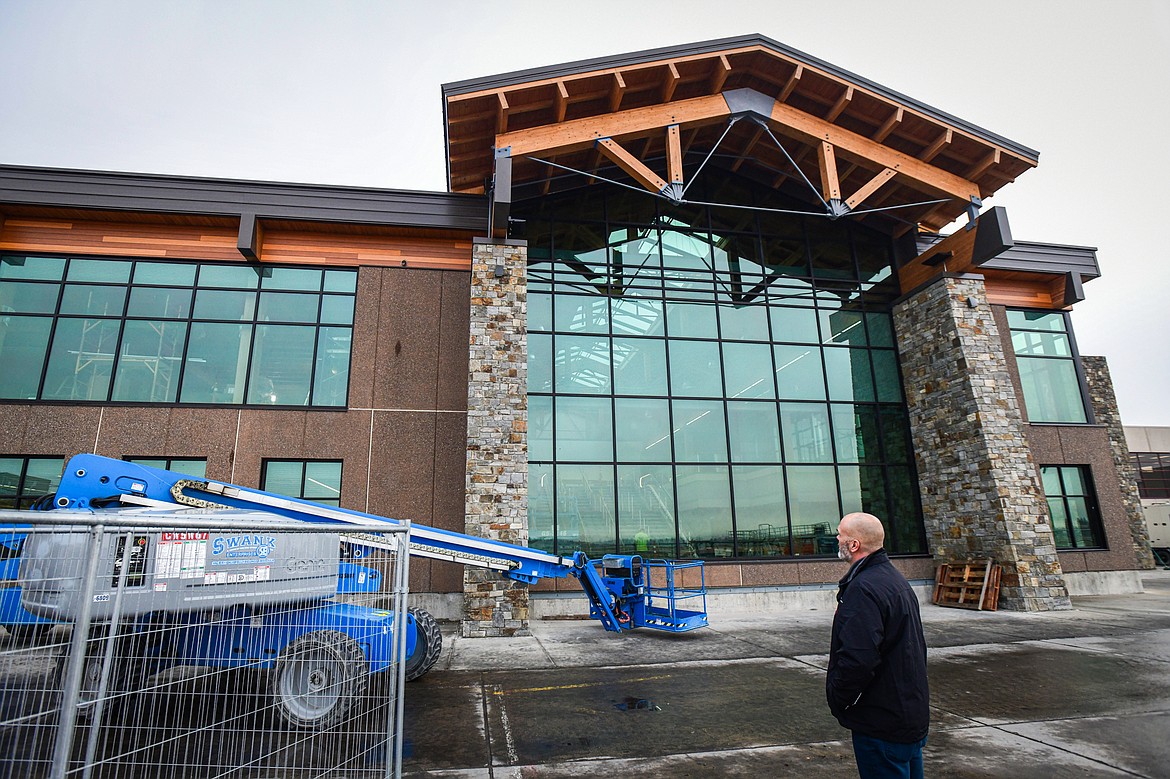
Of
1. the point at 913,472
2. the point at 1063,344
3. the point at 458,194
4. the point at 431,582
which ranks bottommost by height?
the point at 431,582

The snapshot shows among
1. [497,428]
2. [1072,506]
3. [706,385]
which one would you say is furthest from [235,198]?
[1072,506]

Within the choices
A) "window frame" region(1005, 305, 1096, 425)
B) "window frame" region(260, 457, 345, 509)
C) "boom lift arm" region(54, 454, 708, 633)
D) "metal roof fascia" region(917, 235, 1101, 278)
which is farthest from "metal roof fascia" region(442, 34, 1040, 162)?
"boom lift arm" region(54, 454, 708, 633)

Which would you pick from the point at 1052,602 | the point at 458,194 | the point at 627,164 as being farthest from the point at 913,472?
the point at 458,194

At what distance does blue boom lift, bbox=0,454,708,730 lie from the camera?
330 cm

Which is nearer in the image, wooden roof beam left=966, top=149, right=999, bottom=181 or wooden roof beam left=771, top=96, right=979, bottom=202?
wooden roof beam left=771, top=96, right=979, bottom=202

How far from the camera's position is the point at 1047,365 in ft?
55.9

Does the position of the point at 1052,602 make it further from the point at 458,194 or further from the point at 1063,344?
the point at 458,194

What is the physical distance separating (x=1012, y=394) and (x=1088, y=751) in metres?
12.0

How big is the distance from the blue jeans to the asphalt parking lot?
5.43 feet

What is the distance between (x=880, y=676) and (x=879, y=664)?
0.08m

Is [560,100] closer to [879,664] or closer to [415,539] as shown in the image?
[415,539]

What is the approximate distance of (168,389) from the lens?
502 inches

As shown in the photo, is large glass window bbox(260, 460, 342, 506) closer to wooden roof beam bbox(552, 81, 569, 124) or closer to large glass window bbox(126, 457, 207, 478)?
large glass window bbox(126, 457, 207, 478)

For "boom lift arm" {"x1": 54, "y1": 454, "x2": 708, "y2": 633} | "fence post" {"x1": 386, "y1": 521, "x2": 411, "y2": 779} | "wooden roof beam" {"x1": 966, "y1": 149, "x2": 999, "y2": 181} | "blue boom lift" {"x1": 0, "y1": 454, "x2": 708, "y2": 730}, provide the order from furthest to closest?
"wooden roof beam" {"x1": 966, "y1": 149, "x2": 999, "y2": 181} < "boom lift arm" {"x1": 54, "y1": 454, "x2": 708, "y2": 633} < "fence post" {"x1": 386, "y1": 521, "x2": 411, "y2": 779} < "blue boom lift" {"x1": 0, "y1": 454, "x2": 708, "y2": 730}
